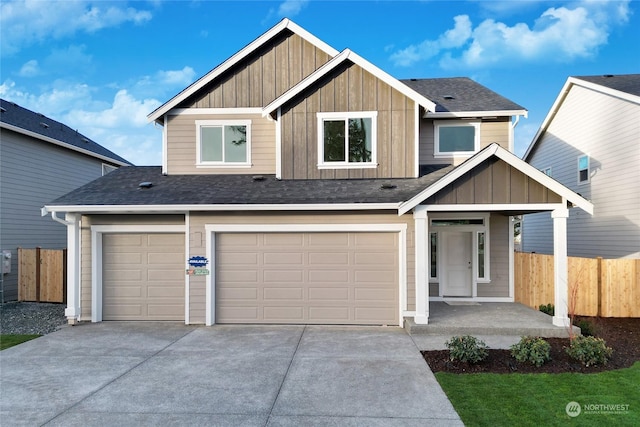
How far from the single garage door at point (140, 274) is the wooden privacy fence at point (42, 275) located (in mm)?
3535

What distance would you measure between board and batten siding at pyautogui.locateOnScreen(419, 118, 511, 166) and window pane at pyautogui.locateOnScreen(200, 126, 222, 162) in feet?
19.4

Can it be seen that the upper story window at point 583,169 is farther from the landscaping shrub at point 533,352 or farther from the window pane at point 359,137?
the landscaping shrub at point 533,352

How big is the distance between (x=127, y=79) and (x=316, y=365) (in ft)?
67.7

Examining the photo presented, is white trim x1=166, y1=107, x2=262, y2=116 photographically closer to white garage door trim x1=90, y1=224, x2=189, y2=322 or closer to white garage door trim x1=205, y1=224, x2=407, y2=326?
white garage door trim x1=90, y1=224, x2=189, y2=322

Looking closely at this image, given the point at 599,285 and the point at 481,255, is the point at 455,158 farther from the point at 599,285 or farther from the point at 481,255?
the point at 599,285

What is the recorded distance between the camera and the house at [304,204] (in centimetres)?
824

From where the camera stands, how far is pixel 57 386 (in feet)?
17.2

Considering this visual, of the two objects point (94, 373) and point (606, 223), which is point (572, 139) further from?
point (94, 373)

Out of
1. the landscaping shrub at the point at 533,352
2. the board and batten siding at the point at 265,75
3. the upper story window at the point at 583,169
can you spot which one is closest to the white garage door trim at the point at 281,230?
the landscaping shrub at the point at 533,352

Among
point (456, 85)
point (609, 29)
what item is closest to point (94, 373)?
point (456, 85)

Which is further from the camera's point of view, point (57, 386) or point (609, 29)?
point (609, 29)

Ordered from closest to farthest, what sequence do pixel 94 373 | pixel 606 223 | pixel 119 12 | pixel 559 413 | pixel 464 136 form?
→ pixel 559 413 → pixel 94 373 → pixel 464 136 → pixel 606 223 → pixel 119 12

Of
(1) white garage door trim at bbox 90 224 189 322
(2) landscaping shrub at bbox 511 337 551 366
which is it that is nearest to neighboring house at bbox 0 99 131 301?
(1) white garage door trim at bbox 90 224 189 322

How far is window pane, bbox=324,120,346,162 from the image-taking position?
9695 millimetres
